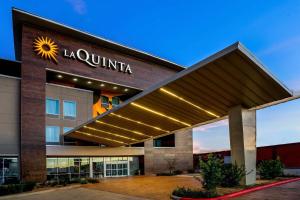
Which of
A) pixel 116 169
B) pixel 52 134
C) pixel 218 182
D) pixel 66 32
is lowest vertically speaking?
pixel 116 169

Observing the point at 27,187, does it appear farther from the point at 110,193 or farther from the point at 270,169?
the point at 270,169

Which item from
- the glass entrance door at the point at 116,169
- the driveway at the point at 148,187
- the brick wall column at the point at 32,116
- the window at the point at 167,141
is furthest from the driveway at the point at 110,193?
the window at the point at 167,141

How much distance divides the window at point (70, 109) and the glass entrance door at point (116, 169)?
8373mm

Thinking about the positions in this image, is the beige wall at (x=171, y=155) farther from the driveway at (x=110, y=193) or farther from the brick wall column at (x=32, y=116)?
the driveway at (x=110, y=193)

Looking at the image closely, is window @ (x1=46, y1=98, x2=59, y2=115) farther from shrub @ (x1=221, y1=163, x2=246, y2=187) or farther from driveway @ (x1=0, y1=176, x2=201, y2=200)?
shrub @ (x1=221, y1=163, x2=246, y2=187)

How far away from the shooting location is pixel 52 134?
35344mm

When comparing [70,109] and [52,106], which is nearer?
[52,106]

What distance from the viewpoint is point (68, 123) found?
36.8 metres

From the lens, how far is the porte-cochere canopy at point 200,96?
1385 centimetres

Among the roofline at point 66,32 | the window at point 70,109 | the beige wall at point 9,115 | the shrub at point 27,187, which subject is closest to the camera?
the shrub at point 27,187

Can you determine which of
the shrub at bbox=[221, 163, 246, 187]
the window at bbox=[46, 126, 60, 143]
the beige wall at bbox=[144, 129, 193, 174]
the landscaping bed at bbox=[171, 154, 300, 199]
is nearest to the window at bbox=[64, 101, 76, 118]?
the window at bbox=[46, 126, 60, 143]

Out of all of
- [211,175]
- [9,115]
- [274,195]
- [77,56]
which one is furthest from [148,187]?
[77,56]

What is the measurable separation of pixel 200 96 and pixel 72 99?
888 inches

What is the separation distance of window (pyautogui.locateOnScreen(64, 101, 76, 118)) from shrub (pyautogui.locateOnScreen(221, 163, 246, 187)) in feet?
76.9
